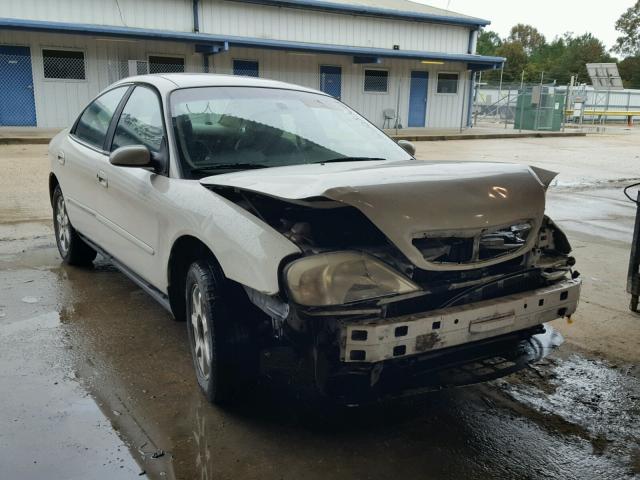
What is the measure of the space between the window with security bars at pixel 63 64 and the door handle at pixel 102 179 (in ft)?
57.6

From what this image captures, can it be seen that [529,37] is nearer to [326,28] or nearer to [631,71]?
[631,71]

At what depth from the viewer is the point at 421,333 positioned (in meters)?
2.64

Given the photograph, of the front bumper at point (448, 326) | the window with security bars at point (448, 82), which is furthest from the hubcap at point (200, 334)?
the window with security bars at point (448, 82)

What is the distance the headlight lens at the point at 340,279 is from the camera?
2.60 m

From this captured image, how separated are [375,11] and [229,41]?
21.9 feet

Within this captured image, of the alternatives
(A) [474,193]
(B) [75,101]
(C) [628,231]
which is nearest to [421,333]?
(A) [474,193]

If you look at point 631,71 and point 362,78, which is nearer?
point 362,78

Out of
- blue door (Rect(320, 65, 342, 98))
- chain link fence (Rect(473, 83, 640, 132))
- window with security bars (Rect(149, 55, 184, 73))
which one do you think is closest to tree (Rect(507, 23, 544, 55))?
chain link fence (Rect(473, 83, 640, 132))

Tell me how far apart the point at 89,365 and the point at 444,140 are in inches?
809

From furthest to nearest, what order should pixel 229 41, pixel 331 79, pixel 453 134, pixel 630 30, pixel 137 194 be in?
pixel 630 30 < pixel 331 79 < pixel 453 134 < pixel 229 41 < pixel 137 194

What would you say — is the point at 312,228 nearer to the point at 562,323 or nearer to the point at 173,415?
the point at 173,415

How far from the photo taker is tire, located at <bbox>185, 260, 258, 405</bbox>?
3018 millimetres

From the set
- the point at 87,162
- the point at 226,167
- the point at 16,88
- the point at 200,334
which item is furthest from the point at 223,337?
the point at 16,88

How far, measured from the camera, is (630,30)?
7606 cm
